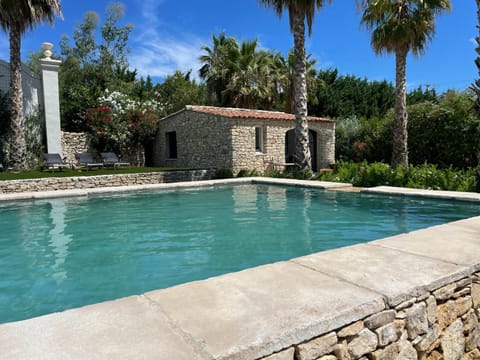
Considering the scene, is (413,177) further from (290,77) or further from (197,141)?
(290,77)

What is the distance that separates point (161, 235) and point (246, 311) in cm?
446

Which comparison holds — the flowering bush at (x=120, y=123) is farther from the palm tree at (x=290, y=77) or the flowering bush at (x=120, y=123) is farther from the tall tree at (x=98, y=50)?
the palm tree at (x=290, y=77)

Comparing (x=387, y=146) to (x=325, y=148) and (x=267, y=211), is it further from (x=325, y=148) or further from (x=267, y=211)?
(x=267, y=211)

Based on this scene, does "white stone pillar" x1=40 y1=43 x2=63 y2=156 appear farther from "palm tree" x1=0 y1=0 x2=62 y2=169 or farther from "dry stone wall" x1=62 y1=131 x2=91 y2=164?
"palm tree" x1=0 y1=0 x2=62 y2=169

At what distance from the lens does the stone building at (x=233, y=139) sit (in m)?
16.7

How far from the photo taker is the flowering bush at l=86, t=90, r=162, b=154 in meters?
19.1

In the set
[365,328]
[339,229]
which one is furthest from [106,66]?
[365,328]

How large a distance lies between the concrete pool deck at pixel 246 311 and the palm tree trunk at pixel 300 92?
11.2 metres

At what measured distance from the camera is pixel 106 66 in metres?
28.8

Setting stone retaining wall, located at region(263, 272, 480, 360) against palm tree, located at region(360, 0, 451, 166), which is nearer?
stone retaining wall, located at region(263, 272, 480, 360)

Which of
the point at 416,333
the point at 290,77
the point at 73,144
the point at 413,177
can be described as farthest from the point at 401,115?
the point at 73,144

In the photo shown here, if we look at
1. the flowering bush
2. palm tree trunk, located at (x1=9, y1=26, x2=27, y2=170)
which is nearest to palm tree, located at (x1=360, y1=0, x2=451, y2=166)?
the flowering bush

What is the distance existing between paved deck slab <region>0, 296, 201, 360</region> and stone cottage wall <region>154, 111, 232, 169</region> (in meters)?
14.5

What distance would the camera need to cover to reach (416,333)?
256cm
